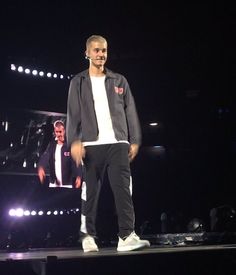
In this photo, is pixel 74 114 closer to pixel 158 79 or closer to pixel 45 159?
pixel 45 159

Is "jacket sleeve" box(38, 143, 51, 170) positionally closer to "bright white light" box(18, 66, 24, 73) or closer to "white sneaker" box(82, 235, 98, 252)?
"bright white light" box(18, 66, 24, 73)

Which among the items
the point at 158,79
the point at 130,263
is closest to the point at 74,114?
the point at 130,263

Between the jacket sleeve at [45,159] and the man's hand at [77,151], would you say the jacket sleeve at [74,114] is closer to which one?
the man's hand at [77,151]

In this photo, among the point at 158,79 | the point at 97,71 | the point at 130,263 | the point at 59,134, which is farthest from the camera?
the point at 158,79

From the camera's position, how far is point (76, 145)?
2.71 metres

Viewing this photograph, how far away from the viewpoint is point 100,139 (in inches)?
108

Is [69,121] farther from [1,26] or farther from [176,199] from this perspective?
[176,199]

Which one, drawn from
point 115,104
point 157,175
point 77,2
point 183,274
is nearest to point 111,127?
point 115,104

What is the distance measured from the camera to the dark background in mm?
5660

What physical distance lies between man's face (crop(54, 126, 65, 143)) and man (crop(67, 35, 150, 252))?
116 inches

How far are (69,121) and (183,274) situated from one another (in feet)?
3.40

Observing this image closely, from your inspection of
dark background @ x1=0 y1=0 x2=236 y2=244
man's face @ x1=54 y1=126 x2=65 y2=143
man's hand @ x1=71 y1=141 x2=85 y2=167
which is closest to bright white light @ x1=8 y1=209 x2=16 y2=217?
dark background @ x1=0 y1=0 x2=236 y2=244

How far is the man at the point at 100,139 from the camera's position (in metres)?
2.71

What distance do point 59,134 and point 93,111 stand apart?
3.04 m
